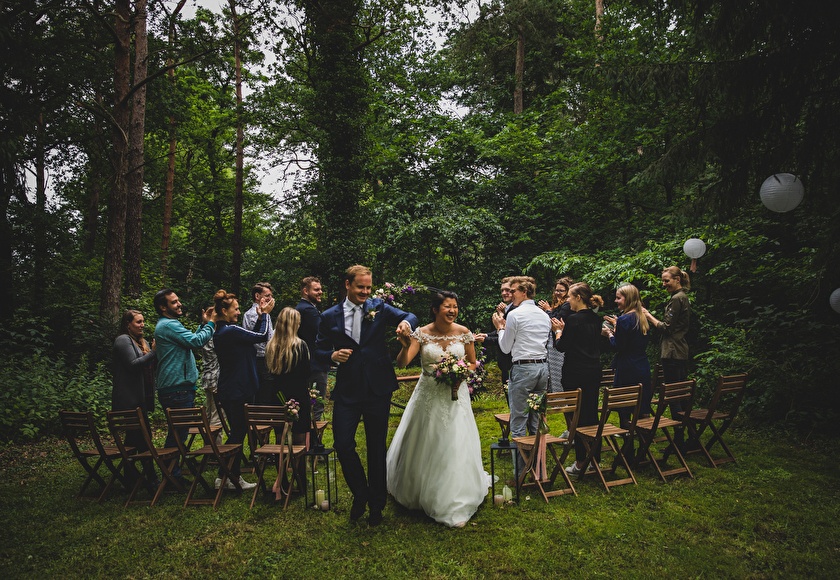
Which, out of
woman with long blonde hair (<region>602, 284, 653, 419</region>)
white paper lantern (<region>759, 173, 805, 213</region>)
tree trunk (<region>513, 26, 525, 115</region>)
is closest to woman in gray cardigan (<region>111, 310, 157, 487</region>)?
woman with long blonde hair (<region>602, 284, 653, 419</region>)

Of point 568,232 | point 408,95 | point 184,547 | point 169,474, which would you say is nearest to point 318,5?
point 408,95

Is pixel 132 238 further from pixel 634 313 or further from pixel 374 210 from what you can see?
pixel 634 313

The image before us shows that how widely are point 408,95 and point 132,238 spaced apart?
903 cm

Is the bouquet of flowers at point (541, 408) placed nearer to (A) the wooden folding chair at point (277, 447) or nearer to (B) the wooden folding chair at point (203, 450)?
(A) the wooden folding chair at point (277, 447)

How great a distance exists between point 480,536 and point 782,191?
5013 millimetres

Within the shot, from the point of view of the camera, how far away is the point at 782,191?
5656mm

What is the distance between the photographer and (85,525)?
4.73 meters

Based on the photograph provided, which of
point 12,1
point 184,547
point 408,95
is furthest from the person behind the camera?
point 408,95

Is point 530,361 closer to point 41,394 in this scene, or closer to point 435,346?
point 435,346

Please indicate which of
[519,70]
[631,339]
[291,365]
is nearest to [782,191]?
[631,339]

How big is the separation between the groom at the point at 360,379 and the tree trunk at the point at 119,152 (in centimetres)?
803

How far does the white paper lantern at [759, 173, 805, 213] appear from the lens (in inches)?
221

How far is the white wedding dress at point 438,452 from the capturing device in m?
4.53

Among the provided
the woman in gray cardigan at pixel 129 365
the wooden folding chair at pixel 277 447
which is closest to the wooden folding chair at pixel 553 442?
the wooden folding chair at pixel 277 447
